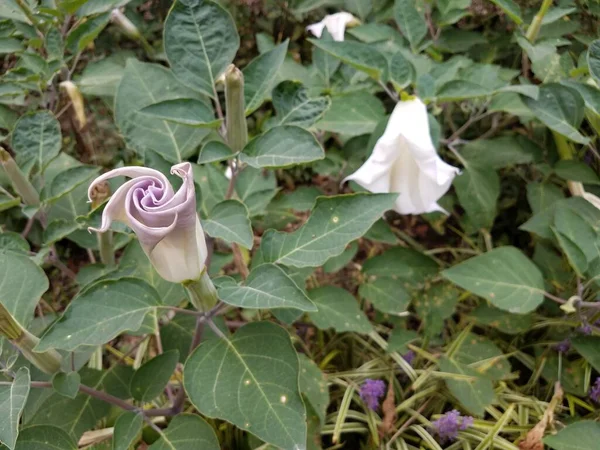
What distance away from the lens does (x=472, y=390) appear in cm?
103

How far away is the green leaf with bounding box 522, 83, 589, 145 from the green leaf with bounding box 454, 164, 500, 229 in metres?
0.21

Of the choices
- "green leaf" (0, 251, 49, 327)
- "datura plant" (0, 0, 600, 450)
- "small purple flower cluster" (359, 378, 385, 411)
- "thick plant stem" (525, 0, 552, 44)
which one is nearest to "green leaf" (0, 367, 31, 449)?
"datura plant" (0, 0, 600, 450)

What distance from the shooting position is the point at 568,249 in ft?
3.04

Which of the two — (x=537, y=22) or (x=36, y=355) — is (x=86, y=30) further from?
(x=537, y=22)

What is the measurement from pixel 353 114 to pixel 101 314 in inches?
24.9

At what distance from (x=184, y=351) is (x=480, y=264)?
22.2 inches

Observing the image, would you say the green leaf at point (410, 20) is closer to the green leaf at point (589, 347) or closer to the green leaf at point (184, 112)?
the green leaf at point (184, 112)

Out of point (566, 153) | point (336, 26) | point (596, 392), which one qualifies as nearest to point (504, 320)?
point (596, 392)

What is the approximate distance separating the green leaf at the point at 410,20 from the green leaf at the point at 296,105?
409 mm

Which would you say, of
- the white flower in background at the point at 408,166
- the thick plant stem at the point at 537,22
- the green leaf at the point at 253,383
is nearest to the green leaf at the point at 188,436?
the green leaf at the point at 253,383

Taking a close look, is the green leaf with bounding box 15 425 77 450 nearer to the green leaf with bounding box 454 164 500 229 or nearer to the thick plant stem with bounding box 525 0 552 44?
the green leaf with bounding box 454 164 500 229

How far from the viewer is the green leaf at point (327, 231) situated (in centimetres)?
69

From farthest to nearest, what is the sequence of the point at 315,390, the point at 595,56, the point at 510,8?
the point at 510,8, the point at 315,390, the point at 595,56

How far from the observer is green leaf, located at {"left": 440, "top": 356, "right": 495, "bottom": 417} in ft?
3.29
